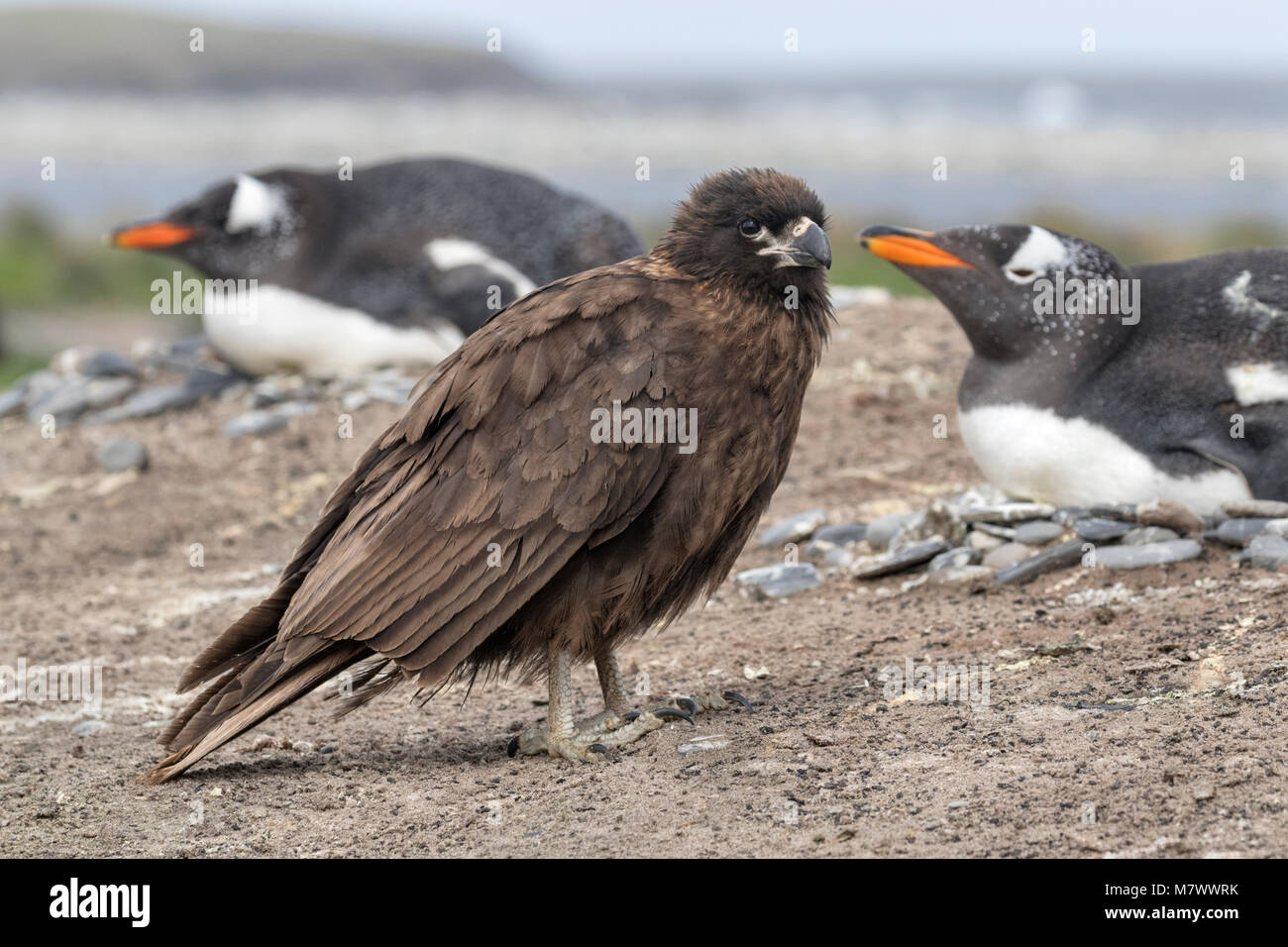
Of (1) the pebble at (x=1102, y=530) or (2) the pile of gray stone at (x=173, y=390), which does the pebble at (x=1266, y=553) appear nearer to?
(1) the pebble at (x=1102, y=530)

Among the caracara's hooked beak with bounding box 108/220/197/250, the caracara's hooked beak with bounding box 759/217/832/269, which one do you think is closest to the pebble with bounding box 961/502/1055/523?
the caracara's hooked beak with bounding box 759/217/832/269

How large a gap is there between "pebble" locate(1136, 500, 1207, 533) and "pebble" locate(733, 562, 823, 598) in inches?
63.1

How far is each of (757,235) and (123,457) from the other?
649cm

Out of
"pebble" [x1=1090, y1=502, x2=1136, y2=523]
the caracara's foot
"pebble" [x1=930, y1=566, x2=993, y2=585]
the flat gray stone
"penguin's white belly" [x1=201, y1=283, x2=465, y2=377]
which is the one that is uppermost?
"penguin's white belly" [x1=201, y1=283, x2=465, y2=377]

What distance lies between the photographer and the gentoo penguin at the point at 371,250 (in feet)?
37.2

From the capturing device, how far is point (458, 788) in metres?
5.41

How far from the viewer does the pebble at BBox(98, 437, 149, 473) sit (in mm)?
10672

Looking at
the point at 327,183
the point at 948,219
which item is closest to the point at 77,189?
the point at 948,219

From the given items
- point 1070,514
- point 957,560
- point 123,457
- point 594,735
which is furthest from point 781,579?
point 123,457

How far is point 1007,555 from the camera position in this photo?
7250 millimetres

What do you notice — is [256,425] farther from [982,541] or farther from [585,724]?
[585,724]

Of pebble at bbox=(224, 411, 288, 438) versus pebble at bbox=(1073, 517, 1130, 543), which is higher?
pebble at bbox=(224, 411, 288, 438)

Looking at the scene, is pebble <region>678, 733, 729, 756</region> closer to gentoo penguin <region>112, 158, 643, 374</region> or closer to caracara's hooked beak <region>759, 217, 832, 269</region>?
caracara's hooked beak <region>759, 217, 832, 269</region>

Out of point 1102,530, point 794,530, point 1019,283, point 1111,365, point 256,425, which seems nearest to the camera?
point 1102,530
